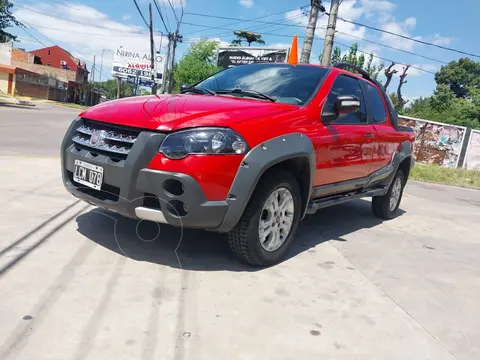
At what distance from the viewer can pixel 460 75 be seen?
51625mm

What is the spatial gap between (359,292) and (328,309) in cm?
48

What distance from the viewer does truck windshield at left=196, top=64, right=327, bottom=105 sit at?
3941 mm

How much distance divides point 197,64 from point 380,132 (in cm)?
4392

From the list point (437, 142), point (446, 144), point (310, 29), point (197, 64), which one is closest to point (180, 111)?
point (310, 29)

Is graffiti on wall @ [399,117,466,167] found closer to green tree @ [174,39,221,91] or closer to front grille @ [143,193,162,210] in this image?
front grille @ [143,193,162,210]

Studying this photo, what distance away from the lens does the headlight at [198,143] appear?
2.92 meters

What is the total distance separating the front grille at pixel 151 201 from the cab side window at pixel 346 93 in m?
1.79

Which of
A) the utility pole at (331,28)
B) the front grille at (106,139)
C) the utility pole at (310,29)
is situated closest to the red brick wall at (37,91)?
the utility pole at (310,29)

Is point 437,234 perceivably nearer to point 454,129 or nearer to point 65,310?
point 65,310

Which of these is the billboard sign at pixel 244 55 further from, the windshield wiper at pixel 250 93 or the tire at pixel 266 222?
the tire at pixel 266 222

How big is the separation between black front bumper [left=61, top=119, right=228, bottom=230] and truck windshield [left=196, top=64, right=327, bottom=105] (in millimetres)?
1294

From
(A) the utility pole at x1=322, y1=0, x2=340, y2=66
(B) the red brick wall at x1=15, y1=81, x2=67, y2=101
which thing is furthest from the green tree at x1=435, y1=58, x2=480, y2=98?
(B) the red brick wall at x1=15, y1=81, x2=67, y2=101

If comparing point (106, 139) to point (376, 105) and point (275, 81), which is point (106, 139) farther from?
point (376, 105)

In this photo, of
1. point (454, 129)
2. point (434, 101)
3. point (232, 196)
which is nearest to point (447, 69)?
point (434, 101)
